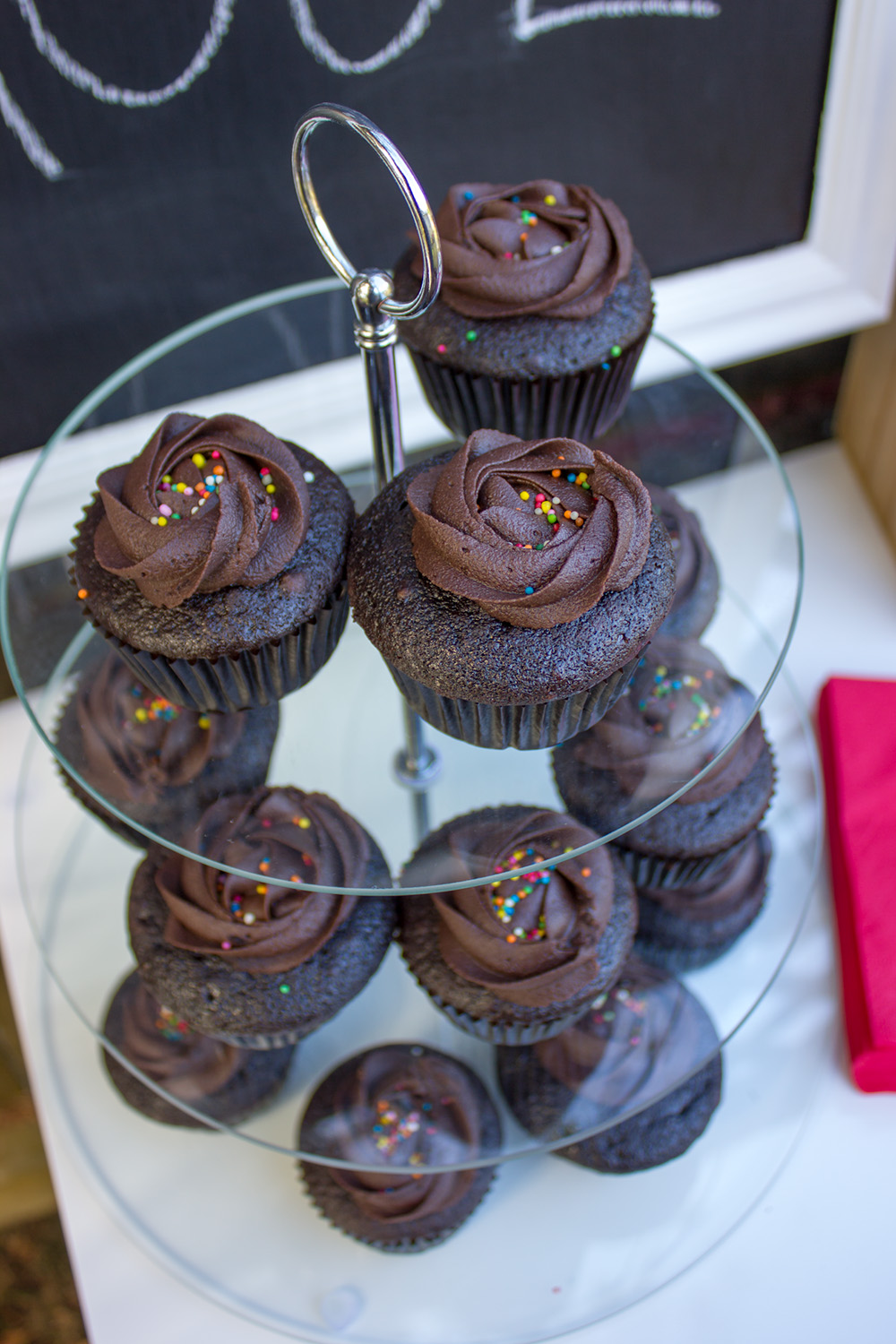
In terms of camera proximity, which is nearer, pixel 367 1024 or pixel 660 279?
pixel 367 1024

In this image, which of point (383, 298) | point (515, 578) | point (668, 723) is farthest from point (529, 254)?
point (668, 723)

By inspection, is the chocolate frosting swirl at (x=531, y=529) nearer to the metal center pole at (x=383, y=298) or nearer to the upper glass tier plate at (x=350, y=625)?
the metal center pole at (x=383, y=298)

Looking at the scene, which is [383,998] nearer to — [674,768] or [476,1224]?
[476,1224]

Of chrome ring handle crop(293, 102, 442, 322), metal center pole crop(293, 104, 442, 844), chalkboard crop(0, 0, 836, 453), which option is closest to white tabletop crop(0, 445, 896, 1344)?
metal center pole crop(293, 104, 442, 844)

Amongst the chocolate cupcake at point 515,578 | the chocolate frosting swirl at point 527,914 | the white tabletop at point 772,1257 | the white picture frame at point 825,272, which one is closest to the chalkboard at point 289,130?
the white picture frame at point 825,272

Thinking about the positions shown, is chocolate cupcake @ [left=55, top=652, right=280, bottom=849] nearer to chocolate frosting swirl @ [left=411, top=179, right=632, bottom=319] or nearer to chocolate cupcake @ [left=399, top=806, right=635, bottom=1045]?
chocolate cupcake @ [left=399, top=806, right=635, bottom=1045]

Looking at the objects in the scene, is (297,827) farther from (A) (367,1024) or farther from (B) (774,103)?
(B) (774,103)

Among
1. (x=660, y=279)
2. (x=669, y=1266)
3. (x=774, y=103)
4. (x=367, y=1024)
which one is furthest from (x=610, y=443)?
(x=669, y=1266)
